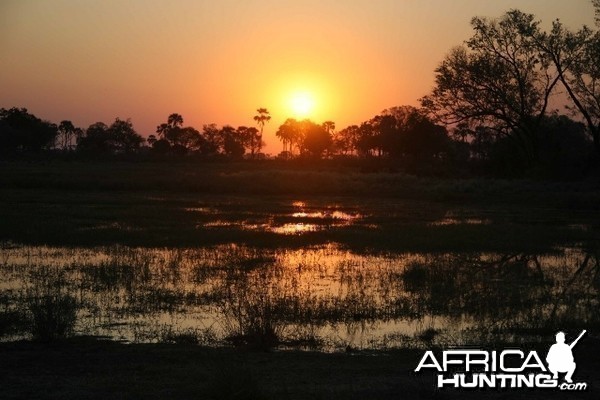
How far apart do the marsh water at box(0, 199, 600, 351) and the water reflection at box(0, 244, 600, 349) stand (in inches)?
1.4

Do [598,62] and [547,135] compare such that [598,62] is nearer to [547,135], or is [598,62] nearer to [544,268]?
[547,135]

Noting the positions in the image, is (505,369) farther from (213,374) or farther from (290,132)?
(290,132)

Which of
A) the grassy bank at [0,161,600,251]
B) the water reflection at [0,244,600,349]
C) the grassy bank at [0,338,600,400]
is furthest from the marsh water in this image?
the grassy bank at [0,338,600,400]

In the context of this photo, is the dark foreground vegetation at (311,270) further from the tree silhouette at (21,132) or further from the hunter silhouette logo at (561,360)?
the tree silhouette at (21,132)

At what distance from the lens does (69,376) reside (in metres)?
9.41

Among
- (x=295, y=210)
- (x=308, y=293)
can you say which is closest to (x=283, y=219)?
(x=295, y=210)

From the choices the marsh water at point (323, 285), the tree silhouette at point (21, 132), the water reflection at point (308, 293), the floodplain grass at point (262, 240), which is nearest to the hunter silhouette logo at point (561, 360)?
the floodplain grass at point (262, 240)

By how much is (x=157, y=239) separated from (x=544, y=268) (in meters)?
13.3

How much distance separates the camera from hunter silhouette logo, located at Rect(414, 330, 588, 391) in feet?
29.4

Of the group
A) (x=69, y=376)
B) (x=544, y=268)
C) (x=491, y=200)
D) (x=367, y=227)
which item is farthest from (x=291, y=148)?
(x=69, y=376)

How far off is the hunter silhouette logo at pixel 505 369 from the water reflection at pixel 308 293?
1.71 m

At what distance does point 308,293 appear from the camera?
16.0 metres

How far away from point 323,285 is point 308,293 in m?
1.44

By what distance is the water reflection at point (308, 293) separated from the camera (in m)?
12.6
